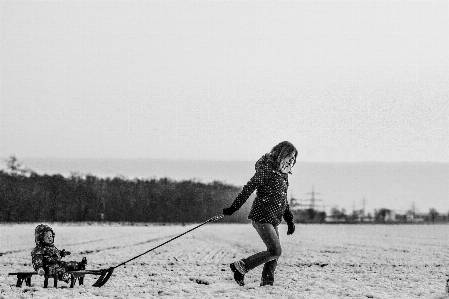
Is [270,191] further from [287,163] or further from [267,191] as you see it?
[287,163]

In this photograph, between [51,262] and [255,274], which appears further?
[255,274]

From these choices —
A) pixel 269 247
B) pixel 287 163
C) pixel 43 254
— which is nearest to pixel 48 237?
pixel 43 254

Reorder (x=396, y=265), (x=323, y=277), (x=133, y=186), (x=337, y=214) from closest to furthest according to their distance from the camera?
1. (x=323, y=277)
2. (x=396, y=265)
3. (x=133, y=186)
4. (x=337, y=214)

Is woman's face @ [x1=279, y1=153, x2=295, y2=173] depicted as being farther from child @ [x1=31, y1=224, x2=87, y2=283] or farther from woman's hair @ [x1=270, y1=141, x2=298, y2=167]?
child @ [x1=31, y1=224, x2=87, y2=283]

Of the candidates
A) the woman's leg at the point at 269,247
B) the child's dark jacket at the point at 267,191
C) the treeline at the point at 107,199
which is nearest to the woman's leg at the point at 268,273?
the woman's leg at the point at 269,247

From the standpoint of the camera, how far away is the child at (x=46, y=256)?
27.7 ft

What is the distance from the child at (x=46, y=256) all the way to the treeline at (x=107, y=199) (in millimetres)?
83112

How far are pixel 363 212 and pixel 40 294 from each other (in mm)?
184555

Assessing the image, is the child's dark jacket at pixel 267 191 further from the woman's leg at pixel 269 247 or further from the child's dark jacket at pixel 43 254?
the child's dark jacket at pixel 43 254

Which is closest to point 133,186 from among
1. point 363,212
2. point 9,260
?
point 363,212

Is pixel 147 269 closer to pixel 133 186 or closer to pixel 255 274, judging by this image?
pixel 255 274

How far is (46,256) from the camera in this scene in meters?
8.43

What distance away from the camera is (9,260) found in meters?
14.7

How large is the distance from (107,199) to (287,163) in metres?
109
